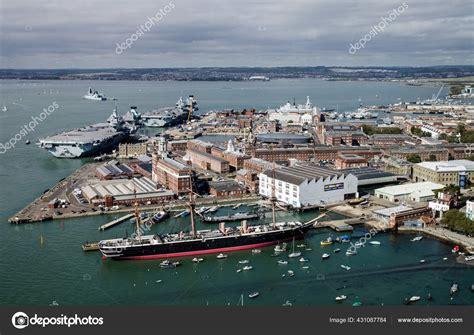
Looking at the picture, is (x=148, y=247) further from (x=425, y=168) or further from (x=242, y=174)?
(x=425, y=168)

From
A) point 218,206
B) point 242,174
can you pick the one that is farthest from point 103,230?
point 242,174

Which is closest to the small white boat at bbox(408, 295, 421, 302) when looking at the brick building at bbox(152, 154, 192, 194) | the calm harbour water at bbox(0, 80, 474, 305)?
the calm harbour water at bbox(0, 80, 474, 305)

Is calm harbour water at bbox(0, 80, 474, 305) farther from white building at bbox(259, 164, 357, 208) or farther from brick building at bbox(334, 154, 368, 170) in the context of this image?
brick building at bbox(334, 154, 368, 170)

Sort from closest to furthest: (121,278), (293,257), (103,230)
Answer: (121,278) < (293,257) < (103,230)

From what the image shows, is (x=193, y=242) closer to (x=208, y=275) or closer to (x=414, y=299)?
(x=208, y=275)

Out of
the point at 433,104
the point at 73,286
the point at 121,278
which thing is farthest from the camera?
the point at 433,104

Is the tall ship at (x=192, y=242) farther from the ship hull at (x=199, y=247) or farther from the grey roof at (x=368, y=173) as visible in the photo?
the grey roof at (x=368, y=173)
